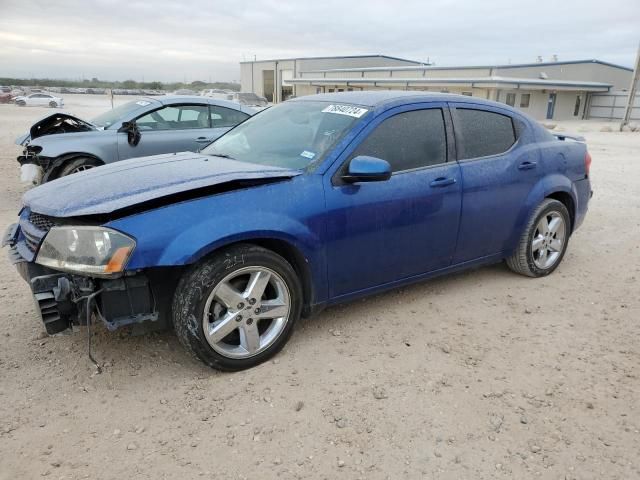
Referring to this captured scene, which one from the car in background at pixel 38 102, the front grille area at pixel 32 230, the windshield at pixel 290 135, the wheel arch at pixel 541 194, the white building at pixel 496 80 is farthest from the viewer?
the car in background at pixel 38 102

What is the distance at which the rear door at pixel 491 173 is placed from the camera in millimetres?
4051

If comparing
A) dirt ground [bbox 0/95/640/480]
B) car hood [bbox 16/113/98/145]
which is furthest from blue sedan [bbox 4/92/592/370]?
car hood [bbox 16/113/98/145]

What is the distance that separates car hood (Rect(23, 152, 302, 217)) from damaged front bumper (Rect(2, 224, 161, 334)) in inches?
14.8

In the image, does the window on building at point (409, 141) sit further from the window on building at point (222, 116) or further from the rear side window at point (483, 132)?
the window on building at point (222, 116)

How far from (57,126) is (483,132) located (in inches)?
271

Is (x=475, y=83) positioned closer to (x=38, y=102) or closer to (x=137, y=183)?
(x=38, y=102)

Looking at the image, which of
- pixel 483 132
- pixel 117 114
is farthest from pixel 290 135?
pixel 117 114

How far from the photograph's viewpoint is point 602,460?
2500mm

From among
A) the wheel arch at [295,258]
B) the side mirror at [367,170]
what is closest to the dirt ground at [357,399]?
the wheel arch at [295,258]

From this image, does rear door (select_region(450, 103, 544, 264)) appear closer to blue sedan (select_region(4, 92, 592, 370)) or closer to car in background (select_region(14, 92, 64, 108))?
blue sedan (select_region(4, 92, 592, 370))

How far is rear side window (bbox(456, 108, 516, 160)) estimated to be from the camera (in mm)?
4090

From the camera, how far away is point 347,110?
374cm

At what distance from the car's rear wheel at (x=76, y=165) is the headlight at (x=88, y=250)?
487 cm

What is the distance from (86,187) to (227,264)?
3.51 ft
